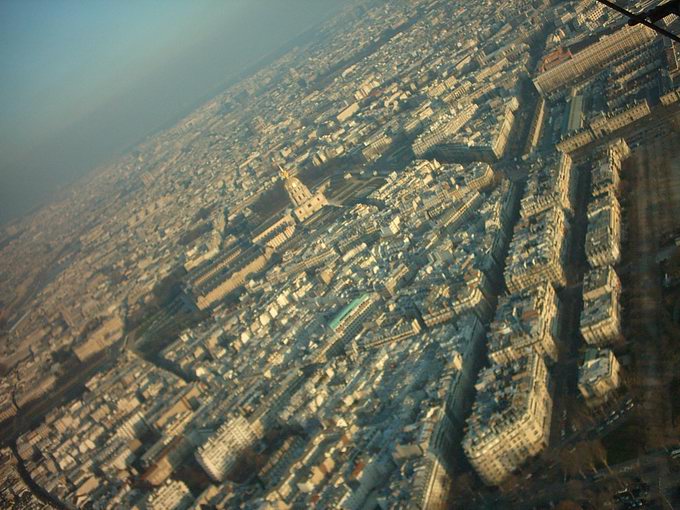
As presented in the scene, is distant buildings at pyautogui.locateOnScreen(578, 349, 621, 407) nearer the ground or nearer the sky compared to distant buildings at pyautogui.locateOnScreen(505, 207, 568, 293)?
nearer the ground

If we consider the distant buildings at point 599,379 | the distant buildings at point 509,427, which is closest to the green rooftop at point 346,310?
the distant buildings at point 509,427

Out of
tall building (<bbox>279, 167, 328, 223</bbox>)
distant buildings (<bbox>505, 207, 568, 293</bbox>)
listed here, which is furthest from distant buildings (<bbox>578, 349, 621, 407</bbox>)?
tall building (<bbox>279, 167, 328, 223</bbox>)

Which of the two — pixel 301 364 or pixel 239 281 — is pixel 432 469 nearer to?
pixel 301 364

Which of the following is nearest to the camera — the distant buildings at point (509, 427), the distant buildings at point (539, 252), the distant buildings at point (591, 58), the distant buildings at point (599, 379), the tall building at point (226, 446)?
the distant buildings at point (509, 427)

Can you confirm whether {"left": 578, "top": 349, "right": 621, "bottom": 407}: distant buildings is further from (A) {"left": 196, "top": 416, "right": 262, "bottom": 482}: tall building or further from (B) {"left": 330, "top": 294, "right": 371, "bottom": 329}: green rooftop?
(A) {"left": 196, "top": 416, "right": 262, "bottom": 482}: tall building

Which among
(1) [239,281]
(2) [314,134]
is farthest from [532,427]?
(2) [314,134]

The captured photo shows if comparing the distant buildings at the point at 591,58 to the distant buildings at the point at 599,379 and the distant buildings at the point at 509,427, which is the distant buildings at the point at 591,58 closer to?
the distant buildings at the point at 599,379
